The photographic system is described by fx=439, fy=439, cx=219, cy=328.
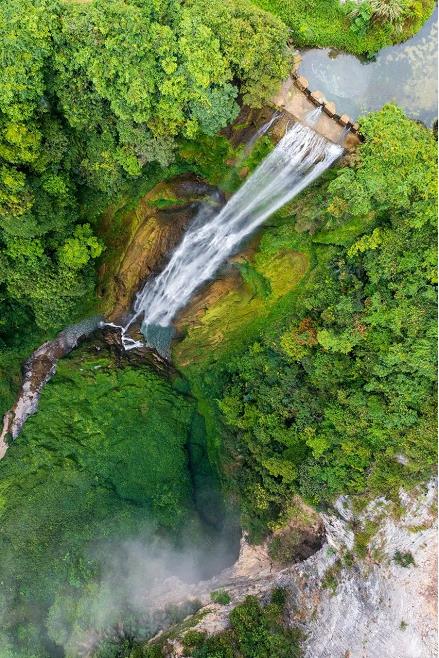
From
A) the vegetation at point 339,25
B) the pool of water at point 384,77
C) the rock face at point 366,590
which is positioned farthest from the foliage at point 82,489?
the vegetation at point 339,25

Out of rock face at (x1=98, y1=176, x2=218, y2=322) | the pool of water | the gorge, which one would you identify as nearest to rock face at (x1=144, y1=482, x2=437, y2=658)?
the gorge

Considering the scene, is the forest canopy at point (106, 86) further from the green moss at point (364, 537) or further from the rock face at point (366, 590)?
the green moss at point (364, 537)

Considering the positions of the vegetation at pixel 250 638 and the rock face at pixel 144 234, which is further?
the rock face at pixel 144 234

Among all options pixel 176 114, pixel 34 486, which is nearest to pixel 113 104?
pixel 176 114

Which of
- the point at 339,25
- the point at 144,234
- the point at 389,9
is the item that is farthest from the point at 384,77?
the point at 144,234

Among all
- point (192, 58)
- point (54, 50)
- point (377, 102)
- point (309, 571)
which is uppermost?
point (377, 102)

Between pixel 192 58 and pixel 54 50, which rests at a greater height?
pixel 192 58

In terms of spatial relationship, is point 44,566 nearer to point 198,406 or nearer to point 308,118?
point 198,406
